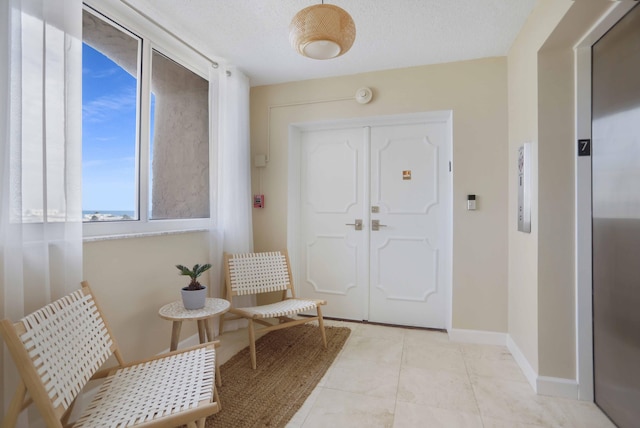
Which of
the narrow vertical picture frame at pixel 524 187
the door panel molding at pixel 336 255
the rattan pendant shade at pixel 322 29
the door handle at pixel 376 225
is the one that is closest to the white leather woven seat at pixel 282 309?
the door panel molding at pixel 336 255

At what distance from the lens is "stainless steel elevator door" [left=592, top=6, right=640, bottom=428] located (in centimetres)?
142

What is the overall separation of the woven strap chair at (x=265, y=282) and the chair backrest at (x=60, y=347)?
1.05 metres

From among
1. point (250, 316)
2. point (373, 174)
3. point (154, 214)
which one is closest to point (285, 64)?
point (373, 174)

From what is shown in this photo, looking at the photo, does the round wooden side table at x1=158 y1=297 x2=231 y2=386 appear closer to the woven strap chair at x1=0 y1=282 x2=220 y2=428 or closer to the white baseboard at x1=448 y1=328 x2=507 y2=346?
the woven strap chair at x1=0 y1=282 x2=220 y2=428

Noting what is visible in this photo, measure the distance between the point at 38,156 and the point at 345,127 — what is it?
245 cm

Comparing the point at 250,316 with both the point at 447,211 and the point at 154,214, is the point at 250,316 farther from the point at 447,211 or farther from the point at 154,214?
the point at 447,211

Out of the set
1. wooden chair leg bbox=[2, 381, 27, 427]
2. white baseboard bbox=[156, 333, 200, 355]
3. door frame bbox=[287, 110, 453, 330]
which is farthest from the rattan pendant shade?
white baseboard bbox=[156, 333, 200, 355]

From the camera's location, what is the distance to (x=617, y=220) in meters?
1.54

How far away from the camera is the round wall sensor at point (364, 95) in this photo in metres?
2.85

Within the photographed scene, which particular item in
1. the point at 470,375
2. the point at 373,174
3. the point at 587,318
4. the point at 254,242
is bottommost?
the point at 470,375

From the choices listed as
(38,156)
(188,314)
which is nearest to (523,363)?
(188,314)

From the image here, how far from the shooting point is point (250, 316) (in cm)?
225

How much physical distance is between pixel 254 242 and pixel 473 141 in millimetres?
2356

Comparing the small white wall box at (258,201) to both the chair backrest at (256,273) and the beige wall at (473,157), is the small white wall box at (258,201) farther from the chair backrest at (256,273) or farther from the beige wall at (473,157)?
the beige wall at (473,157)
